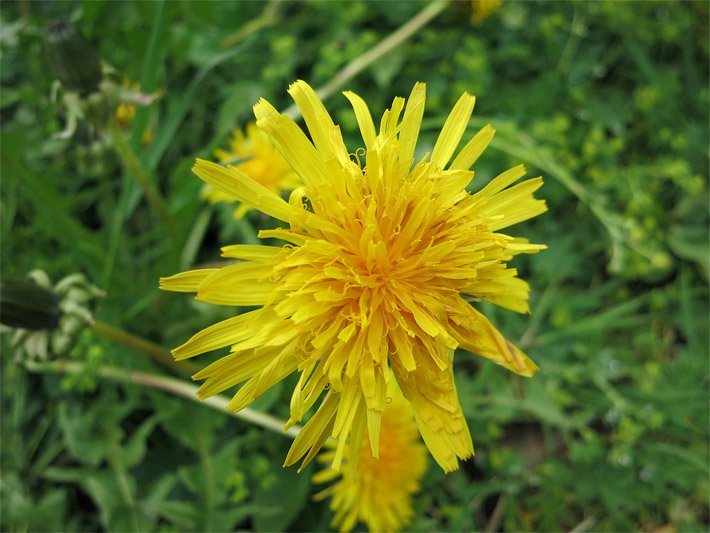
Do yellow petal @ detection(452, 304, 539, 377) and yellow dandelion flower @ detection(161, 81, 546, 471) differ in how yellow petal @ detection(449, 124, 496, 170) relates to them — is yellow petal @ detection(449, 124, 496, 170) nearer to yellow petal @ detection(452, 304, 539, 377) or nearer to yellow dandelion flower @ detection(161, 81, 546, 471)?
yellow dandelion flower @ detection(161, 81, 546, 471)

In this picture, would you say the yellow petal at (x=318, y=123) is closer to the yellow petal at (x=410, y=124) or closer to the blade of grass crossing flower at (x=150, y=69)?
the yellow petal at (x=410, y=124)

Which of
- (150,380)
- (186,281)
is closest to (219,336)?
(186,281)

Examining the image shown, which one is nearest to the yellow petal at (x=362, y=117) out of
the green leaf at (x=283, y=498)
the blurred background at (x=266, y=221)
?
the blurred background at (x=266, y=221)

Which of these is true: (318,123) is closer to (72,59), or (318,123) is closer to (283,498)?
(72,59)

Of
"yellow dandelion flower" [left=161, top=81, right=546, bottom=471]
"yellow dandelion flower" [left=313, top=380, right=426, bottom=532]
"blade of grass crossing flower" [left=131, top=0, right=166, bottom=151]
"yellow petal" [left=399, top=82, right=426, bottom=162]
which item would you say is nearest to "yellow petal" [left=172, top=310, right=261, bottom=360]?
"yellow dandelion flower" [left=161, top=81, right=546, bottom=471]

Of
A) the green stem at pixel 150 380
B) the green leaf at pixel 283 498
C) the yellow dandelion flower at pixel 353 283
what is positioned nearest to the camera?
the yellow dandelion flower at pixel 353 283
